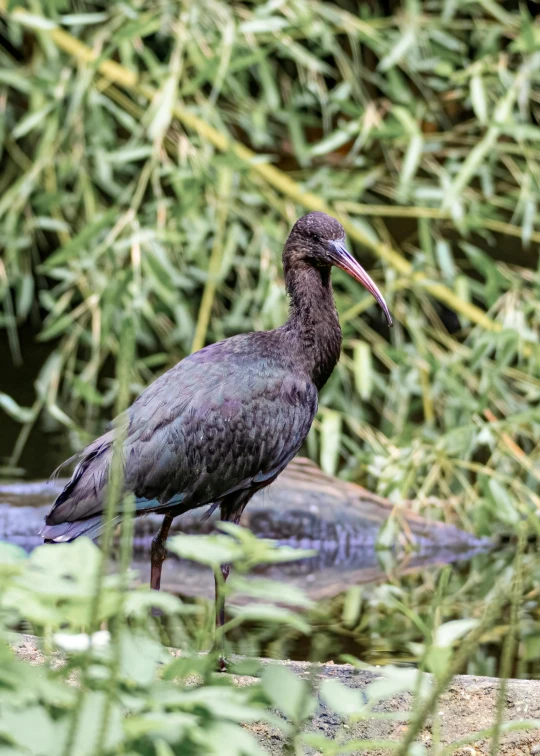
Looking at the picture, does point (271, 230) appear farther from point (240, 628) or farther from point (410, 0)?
point (240, 628)

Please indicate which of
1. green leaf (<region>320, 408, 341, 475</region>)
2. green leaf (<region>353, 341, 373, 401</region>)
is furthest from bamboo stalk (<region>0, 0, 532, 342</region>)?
green leaf (<region>320, 408, 341, 475</region>)

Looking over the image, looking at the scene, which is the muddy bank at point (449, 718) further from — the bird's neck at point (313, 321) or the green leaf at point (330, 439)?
the green leaf at point (330, 439)

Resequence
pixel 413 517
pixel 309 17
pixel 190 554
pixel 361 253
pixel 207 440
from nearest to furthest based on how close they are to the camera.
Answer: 1. pixel 190 554
2. pixel 207 440
3. pixel 413 517
4. pixel 309 17
5. pixel 361 253

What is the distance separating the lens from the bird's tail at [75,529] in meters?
2.86

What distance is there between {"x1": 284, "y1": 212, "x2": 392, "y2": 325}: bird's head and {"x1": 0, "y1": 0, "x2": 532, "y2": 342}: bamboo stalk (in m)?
1.28

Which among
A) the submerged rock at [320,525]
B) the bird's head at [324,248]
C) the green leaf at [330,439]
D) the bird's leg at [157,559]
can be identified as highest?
the bird's head at [324,248]

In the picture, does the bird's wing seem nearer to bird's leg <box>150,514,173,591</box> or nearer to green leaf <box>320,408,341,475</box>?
bird's leg <box>150,514,173,591</box>

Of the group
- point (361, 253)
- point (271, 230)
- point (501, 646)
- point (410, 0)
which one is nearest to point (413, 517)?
point (501, 646)

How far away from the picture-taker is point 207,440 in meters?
2.97

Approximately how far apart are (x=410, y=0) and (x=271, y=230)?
1196 millimetres

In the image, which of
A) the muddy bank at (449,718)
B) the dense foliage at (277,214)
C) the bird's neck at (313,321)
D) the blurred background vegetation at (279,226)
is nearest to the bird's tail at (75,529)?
the muddy bank at (449,718)

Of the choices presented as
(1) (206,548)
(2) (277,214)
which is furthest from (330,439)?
(1) (206,548)

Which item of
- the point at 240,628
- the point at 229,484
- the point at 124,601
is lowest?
the point at 240,628

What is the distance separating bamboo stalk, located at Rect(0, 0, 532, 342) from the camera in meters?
4.62
